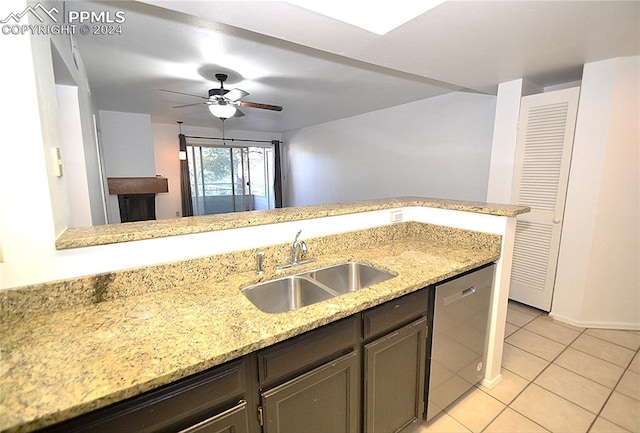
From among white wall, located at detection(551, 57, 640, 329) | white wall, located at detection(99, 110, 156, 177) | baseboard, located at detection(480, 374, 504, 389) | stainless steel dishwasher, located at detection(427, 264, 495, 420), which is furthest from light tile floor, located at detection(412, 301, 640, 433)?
white wall, located at detection(99, 110, 156, 177)

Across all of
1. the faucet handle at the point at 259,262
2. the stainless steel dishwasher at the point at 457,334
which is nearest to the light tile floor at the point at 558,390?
the stainless steel dishwasher at the point at 457,334

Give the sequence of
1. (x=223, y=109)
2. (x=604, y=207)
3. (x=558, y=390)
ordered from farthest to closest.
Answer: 1. (x=223, y=109)
2. (x=604, y=207)
3. (x=558, y=390)

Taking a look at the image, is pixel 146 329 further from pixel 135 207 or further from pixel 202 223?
pixel 135 207

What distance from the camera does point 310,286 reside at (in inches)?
58.4

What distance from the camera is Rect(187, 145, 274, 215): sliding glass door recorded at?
271 inches

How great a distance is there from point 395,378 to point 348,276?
1.84 feet

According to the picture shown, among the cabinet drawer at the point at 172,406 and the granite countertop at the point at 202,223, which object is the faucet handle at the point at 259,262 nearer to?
the granite countertop at the point at 202,223

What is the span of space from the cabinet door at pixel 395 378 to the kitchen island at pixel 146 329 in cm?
25

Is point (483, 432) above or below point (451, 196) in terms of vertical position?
below

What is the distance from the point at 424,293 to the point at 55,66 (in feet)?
8.16

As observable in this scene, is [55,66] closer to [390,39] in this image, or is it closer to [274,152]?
[390,39]

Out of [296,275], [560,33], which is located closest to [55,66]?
[296,275]

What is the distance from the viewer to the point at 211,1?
139 centimetres

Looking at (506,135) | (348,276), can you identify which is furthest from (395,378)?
(506,135)
